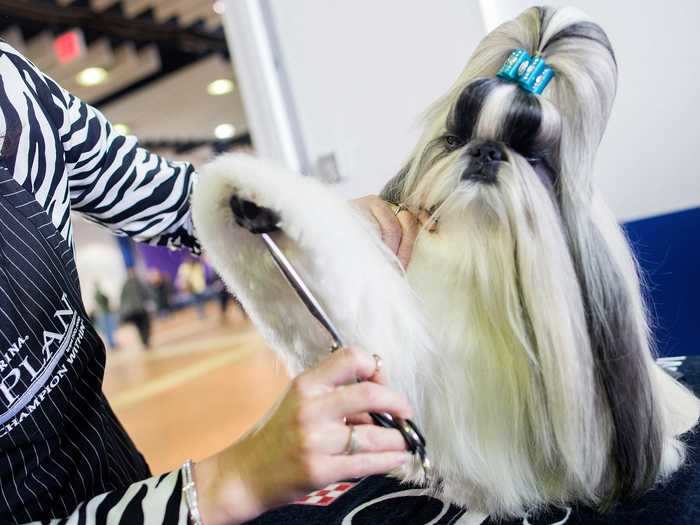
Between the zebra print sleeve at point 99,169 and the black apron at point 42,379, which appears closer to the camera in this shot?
the black apron at point 42,379

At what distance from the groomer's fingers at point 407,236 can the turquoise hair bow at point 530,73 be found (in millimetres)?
181

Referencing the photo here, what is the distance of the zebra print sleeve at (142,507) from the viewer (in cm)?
54

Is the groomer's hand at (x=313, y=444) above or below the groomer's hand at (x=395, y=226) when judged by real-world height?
below

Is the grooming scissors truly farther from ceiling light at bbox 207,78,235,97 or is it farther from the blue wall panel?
ceiling light at bbox 207,78,235,97

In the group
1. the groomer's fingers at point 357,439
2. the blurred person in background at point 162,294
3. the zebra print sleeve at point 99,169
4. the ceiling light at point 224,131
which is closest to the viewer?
the groomer's fingers at point 357,439

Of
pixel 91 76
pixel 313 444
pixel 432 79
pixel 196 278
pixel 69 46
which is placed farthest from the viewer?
pixel 196 278

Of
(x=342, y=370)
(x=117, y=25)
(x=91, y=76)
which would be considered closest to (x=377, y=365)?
(x=342, y=370)

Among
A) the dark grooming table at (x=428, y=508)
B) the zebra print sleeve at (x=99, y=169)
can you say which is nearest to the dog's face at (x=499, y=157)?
the dark grooming table at (x=428, y=508)

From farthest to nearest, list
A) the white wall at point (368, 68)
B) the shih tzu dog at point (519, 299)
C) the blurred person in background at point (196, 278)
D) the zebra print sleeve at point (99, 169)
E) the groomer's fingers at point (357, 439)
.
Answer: the blurred person in background at point (196, 278), the white wall at point (368, 68), the zebra print sleeve at point (99, 169), the shih tzu dog at point (519, 299), the groomer's fingers at point (357, 439)

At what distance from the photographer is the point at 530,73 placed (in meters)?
0.62

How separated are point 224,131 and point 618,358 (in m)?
10.3

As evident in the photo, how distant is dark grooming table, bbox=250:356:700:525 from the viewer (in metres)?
0.63

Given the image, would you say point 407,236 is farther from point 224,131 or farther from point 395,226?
point 224,131

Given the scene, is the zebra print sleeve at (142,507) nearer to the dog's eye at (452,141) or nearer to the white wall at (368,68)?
the dog's eye at (452,141)
